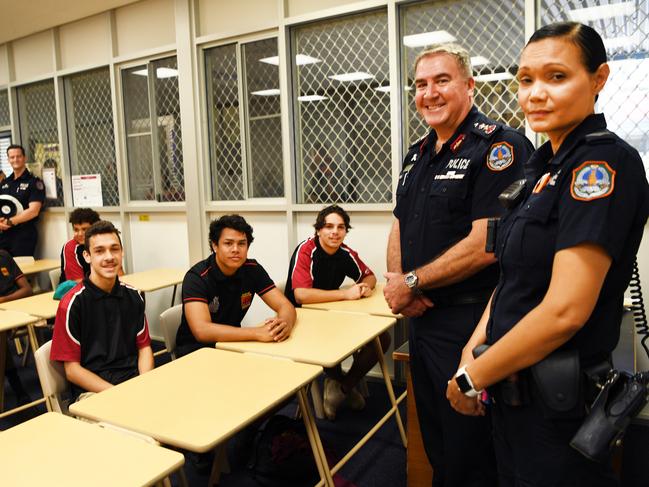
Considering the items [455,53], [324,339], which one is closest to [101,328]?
[324,339]

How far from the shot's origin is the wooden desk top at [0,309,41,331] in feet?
8.50

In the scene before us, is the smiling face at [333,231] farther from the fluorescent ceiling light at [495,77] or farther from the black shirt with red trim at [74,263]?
the black shirt with red trim at [74,263]

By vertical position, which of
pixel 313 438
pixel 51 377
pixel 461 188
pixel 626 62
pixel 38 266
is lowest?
pixel 313 438

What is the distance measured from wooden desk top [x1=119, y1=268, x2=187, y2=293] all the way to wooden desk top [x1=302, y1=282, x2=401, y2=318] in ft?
4.19

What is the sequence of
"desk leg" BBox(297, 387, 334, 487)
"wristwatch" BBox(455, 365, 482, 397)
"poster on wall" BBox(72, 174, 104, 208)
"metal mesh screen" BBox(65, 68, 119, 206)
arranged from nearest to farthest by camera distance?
"wristwatch" BBox(455, 365, 482, 397) → "desk leg" BBox(297, 387, 334, 487) → "metal mesh screen" BBox(65, 68, 119, 206) → "poster on wall" BBox(72, 174, 104, 208)

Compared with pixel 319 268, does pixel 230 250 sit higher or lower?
higher

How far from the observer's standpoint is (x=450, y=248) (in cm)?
163

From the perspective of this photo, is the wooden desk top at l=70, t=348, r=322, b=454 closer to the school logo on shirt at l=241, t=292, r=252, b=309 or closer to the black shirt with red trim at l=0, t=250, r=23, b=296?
the school logo on shirt at l=241, t=292, r=252, b=309

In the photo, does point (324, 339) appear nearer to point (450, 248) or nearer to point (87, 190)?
point (450, 248)

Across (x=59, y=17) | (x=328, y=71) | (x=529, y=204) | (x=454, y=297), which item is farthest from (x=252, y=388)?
(x=59, y=17)

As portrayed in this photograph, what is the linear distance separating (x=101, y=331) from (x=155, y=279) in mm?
1582

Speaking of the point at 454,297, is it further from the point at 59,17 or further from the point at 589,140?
the point at 59,17

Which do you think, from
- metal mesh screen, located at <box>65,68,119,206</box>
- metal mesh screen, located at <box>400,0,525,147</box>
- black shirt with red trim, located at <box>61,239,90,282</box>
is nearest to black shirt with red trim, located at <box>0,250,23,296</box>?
black shirt with red trim, located at <box>61,239,90,282</box>

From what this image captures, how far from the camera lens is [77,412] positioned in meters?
1.52
